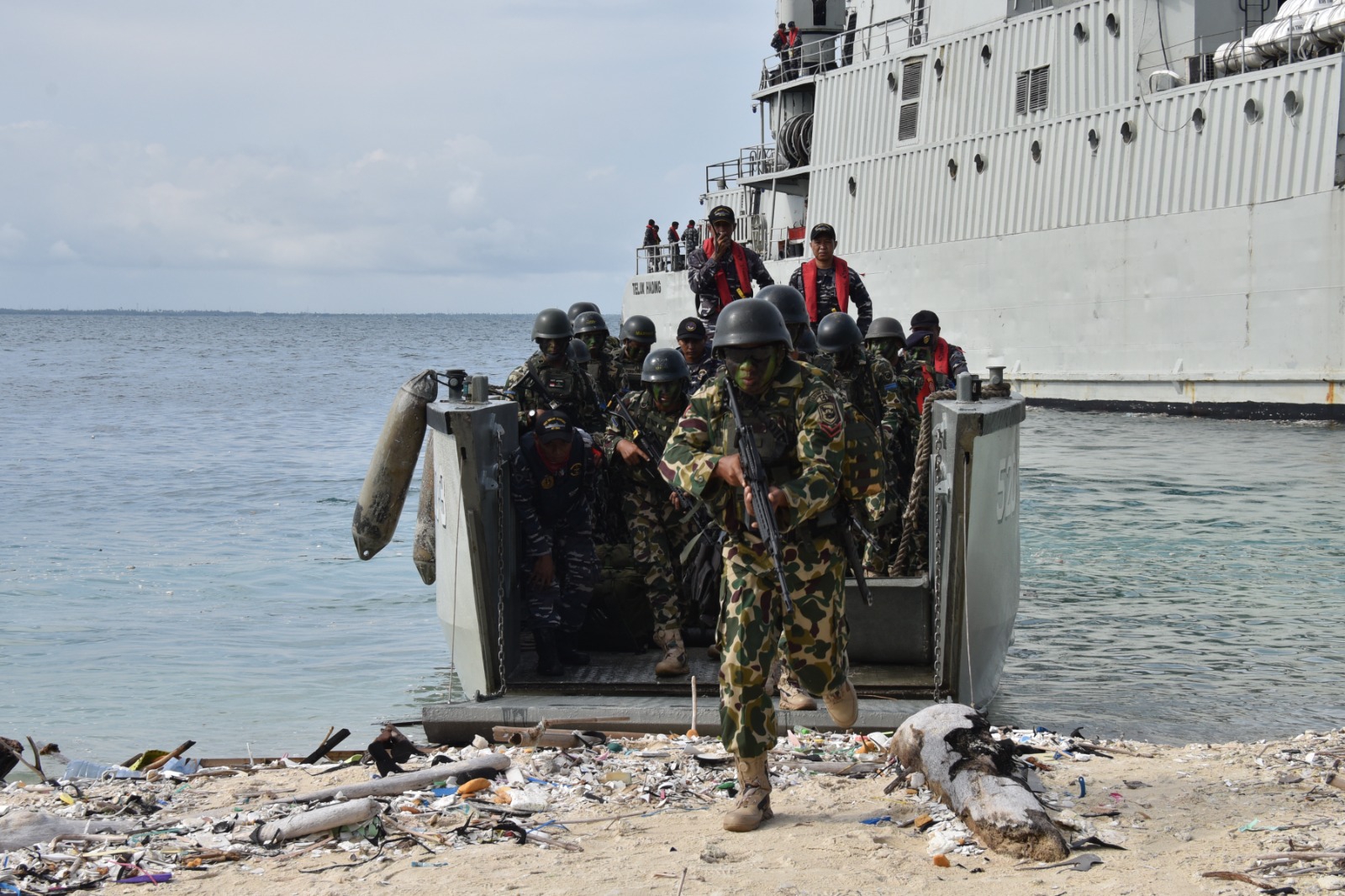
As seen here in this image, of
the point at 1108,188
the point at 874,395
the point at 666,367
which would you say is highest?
the point at 1108,188

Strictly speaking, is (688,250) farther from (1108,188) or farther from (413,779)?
(413,779)

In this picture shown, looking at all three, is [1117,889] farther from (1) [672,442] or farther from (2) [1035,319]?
(2) [1035,319]

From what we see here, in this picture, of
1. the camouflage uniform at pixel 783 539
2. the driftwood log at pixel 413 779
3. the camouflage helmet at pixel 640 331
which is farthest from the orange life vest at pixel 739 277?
the driftwood log at pixel 413 779

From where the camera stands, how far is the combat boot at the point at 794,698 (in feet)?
22.9

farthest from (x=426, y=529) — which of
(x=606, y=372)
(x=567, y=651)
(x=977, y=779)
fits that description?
(x=977, y=779)

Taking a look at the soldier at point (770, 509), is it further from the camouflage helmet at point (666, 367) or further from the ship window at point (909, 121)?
the ship window at point (909, 121)

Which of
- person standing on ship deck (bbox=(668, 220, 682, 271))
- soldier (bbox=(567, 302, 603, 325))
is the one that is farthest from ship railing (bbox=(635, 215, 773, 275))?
soldier (bbox=(567, 302, 603, 325))

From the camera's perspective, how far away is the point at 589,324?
381 inches

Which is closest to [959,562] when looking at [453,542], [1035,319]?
[453,542]

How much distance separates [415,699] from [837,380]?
366 cm

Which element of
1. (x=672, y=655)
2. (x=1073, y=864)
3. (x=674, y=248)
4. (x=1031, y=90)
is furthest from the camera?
(x=674, y=248)

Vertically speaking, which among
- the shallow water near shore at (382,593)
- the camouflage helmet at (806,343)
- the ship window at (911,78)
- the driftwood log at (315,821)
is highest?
the ship window at (911,78)

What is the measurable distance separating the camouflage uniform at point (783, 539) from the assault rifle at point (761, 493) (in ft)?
0.26

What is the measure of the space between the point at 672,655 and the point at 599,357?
2728 millimetres
